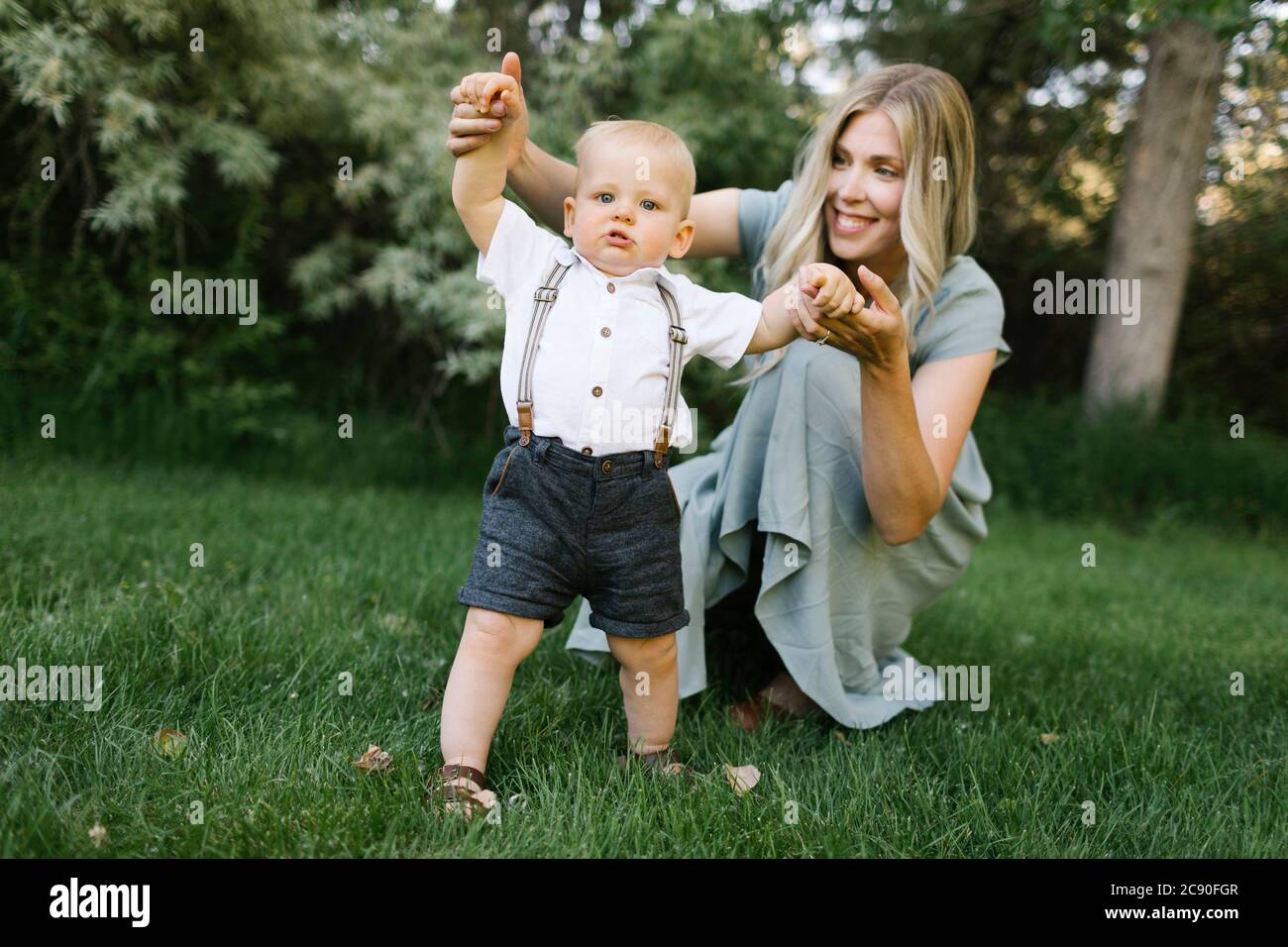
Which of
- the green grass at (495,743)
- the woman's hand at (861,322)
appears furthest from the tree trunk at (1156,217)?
the woman's hand at (861,322)

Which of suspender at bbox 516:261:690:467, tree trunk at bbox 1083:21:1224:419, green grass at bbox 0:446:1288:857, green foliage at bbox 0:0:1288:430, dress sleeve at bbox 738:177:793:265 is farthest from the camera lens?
tree trunk at bbox 1083:21:1224:419

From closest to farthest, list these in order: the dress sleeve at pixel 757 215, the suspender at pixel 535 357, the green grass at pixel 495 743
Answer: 1. the green grass at pixel 495 743
2. the suspender at pixel 535 357
3. the dress sleeve at pixel 757 215

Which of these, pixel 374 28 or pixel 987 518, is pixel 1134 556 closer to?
pixel 987 518

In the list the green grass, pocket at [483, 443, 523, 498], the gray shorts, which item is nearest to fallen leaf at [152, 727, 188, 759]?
the green grass

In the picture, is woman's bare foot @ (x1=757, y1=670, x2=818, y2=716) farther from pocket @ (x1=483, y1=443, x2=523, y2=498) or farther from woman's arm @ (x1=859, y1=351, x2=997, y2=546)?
pocket @ (x1=483, y1=443, x2=523, y2=498)

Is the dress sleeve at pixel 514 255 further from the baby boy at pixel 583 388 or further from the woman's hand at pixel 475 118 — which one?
the woman's hand at pixel 475 118

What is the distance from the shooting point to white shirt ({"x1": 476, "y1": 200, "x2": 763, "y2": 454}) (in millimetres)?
1776

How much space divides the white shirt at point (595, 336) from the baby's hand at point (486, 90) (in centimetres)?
17

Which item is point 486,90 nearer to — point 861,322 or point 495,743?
point 861,322

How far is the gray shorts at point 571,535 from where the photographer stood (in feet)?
5.86

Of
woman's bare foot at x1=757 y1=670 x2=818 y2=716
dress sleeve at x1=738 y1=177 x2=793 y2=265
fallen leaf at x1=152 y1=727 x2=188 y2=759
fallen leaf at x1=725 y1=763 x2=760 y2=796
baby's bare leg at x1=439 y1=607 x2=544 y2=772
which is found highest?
dress sleeve at x1=738 y1=177 x2=793 y2=265

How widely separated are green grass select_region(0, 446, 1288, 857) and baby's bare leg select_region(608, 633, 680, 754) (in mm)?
100

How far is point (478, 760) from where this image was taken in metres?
1.81

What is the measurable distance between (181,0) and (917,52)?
18.3 feet
